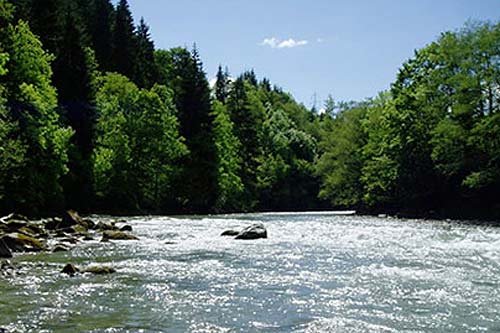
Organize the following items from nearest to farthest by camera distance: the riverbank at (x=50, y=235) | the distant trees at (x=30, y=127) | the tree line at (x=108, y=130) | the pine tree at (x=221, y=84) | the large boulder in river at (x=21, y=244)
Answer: the large boulder in river at (x=21, y=244), the riverbank at (x=50, y=235), the distant trees at (x=30, y=127), the tree line at (x=108, y=130), the pine tree at (x=221, y=84)

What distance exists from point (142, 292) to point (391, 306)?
5.25 metres

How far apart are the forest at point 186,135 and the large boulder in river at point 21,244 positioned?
10259 millimetres

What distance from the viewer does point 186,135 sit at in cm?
6109

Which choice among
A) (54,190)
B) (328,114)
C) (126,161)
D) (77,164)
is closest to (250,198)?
(126,161)

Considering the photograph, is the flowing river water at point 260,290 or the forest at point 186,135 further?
the forest at point 186,135

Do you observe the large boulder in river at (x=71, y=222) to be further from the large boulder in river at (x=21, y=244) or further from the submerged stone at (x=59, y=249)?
the submerged stone at (x=59, y=249)

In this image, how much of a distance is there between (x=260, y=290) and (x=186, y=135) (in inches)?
1961

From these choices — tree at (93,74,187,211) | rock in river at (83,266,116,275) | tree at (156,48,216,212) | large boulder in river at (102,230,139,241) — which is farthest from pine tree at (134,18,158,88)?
rock in river at (83,266,116,275)

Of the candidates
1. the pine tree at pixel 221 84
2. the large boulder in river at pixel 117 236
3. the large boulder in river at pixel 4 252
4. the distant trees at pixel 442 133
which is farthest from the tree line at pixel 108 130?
the pine tree at pixel 221 84

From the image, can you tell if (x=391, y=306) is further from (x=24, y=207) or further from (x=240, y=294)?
(x=24, y=207)

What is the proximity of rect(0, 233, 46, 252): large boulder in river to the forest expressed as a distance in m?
10.3

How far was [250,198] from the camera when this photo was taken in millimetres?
74062

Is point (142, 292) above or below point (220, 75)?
below

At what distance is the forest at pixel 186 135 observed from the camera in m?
38.4
